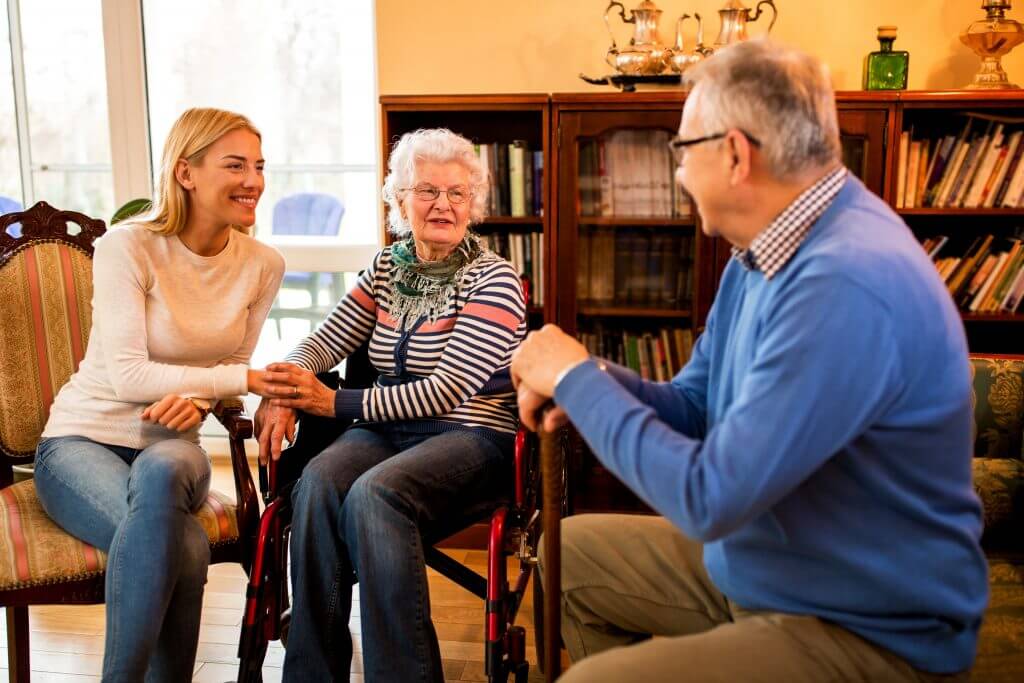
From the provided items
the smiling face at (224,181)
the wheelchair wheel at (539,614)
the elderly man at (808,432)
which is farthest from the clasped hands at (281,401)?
the elderly man at (808,432)

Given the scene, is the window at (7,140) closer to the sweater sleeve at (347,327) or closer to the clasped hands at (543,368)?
the sweater sleeve at (347,327)

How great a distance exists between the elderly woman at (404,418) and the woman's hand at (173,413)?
146 mm

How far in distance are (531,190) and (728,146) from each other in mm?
1873

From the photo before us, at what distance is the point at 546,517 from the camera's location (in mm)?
1506

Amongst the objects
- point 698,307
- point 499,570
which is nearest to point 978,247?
point 698,307

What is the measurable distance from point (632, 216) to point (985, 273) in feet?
3.59

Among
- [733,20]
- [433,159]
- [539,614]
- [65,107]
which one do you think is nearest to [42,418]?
[433,159]

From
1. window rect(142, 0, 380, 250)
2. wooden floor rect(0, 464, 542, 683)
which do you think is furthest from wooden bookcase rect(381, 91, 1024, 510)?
window rect(142, 0, 380, 250)

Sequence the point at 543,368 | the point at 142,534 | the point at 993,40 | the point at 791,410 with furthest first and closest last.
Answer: the point at 993,40 < the point at 142,534 < the point at 543,368 < the point at 791,410

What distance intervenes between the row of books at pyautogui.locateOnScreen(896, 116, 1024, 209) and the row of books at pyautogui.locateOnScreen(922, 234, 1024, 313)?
0.43ft

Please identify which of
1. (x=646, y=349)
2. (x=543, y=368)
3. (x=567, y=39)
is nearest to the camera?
(x=543, y=368)

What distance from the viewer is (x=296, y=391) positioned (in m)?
2.10

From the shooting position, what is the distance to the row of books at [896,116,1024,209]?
298 centimetres

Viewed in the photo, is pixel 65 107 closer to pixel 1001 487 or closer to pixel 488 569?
pixel 488 569
